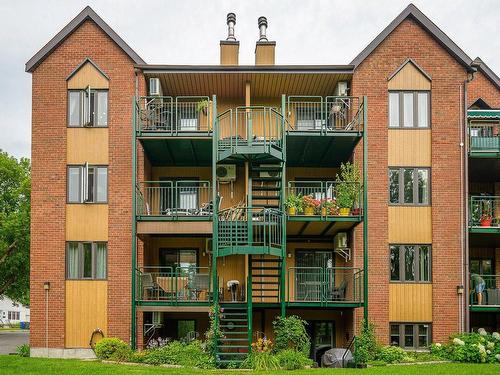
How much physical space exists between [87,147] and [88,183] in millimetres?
1266

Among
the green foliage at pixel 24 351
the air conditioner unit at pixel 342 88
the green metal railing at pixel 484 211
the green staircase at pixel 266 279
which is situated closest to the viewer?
the green staircase at pixel 266 279

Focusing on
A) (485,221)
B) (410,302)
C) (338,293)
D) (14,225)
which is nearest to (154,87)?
(338,293)

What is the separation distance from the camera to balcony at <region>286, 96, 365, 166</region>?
21578mm

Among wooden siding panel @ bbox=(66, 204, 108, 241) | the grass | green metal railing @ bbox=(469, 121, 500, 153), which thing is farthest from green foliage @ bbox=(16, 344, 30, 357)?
green metal railing @ bbox=(469, 121, 500, 153)

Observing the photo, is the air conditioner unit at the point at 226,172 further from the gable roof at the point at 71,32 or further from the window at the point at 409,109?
the window at the point at 409,109

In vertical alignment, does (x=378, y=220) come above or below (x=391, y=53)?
below

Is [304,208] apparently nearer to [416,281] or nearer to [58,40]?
[416,281]

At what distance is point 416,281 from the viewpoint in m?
22.7

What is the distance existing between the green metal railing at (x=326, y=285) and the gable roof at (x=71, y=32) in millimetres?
9405

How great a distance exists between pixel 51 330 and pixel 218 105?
10114 mm

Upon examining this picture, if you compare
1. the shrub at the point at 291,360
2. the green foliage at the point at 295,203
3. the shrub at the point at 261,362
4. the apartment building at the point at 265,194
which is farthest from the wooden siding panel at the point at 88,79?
the shrub at the point at 291,360

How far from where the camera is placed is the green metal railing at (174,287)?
2102 centimetres

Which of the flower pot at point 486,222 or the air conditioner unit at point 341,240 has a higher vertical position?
the flower pot at point 486,222

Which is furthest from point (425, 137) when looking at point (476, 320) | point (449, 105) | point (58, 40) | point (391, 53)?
point (58, 40)
